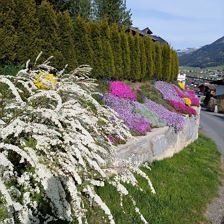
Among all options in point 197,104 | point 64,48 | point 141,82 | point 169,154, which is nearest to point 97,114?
point 169,154

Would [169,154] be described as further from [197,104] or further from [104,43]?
[197,104]

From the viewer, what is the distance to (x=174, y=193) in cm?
879

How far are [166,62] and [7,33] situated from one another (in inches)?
615

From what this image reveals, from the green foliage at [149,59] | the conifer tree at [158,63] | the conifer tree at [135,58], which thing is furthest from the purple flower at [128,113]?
the conifer tree at [158,63]

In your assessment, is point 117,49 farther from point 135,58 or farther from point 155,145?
point 155,145

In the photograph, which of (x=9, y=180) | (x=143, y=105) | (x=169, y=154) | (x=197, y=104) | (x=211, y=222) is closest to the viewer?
(x=9, y=180)

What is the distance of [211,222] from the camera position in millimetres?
8516

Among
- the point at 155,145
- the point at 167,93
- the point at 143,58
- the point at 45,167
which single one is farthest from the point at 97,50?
the point at 45,167

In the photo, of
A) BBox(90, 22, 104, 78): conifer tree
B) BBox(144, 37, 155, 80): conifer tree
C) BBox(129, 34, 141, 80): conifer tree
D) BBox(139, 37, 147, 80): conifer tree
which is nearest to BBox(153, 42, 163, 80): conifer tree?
BBox(144, 37, 155, 80): conifer tree

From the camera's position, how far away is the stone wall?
8726mm

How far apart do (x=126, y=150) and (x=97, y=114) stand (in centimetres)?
278

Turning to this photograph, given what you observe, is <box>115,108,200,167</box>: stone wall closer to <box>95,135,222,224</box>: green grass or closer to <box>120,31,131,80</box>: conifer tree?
<box>95,135,222,224</box>: green grass

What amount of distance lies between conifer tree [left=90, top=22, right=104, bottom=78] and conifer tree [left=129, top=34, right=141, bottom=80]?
3859 mm

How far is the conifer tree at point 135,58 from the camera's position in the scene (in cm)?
1995
